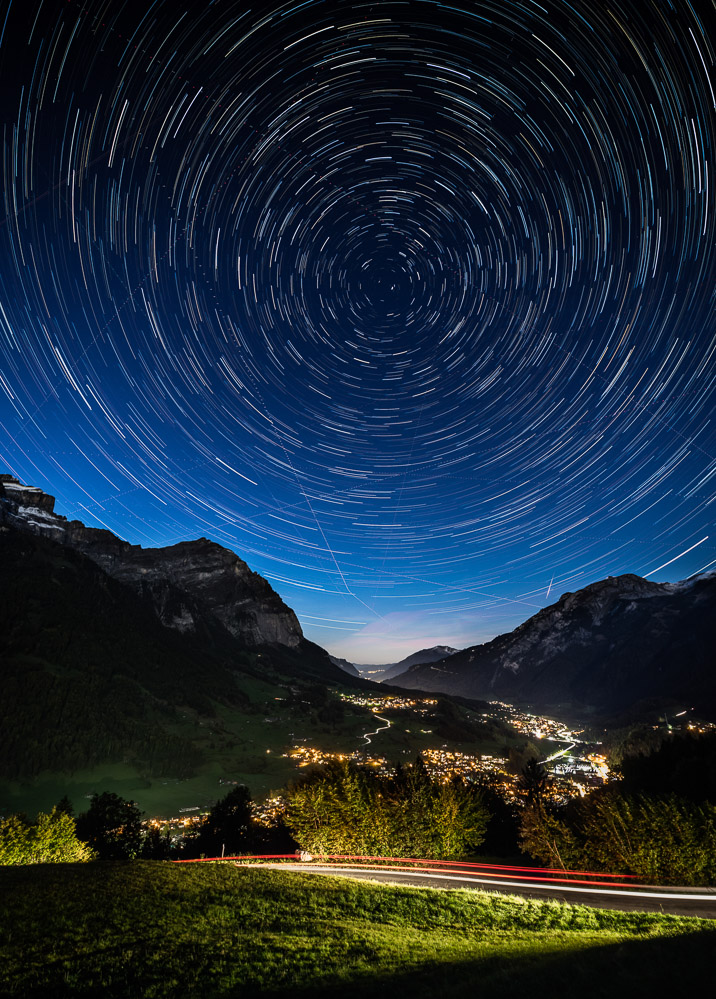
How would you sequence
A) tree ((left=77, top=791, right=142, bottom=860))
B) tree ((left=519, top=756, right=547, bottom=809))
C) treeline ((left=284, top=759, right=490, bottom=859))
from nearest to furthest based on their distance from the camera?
treeline ((left=284, top=759, right=490, bottom=859)), tree ((left=77, top=791, right=142, bottom=860)), tree ((left=519, top=756, right=547, bottom=809))

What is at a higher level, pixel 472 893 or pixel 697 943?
pixel 697 943

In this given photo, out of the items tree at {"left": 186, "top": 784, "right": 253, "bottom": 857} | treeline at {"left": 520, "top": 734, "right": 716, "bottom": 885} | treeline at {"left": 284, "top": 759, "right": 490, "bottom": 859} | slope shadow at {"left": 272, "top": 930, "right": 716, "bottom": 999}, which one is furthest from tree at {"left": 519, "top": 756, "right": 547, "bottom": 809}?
slope shadow at {"left": 272, "top": 930, "right": 716, "bottom": 999}

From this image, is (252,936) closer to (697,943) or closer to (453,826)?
(697,943)

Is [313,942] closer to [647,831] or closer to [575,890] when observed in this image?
[575,890]

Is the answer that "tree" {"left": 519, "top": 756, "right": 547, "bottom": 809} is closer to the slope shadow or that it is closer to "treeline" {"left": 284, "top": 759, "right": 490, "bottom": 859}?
"treeline" {"left": 284, "top": 759, "right": 490, "bottom": 859}

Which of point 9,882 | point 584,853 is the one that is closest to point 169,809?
point 584,853
